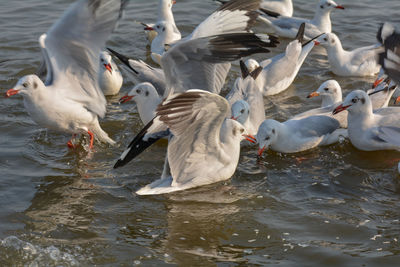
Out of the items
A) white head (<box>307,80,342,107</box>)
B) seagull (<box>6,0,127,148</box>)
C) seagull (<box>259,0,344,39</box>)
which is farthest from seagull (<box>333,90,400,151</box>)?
seagull (<box>259,0,344,39</box>)

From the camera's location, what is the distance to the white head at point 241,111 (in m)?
7.66

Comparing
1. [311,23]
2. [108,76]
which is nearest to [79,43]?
[108,76]

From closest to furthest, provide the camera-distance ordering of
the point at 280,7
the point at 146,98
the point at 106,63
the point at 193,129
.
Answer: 1. the point at 193,129
2. the point at 146,98
3. the point at 106,63
4. the point at 280,7

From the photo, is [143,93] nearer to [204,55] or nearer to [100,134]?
[100,134]

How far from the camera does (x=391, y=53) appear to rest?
5.64 m

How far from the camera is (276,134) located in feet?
24.4

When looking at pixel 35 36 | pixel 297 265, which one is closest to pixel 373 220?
pixel 297 265

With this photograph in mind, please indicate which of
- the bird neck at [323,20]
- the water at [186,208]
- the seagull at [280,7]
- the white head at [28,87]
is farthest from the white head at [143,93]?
the seagull at [280,7]

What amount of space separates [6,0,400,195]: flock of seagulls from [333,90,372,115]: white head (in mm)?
11

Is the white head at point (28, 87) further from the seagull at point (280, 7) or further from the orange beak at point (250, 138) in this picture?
the seagull at point (280, 7)

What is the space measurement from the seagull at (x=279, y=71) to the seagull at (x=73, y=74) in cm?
261

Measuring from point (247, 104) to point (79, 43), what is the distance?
209 cm

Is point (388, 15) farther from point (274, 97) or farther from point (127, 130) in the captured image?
point (127, 130)

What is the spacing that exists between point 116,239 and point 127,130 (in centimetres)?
275
